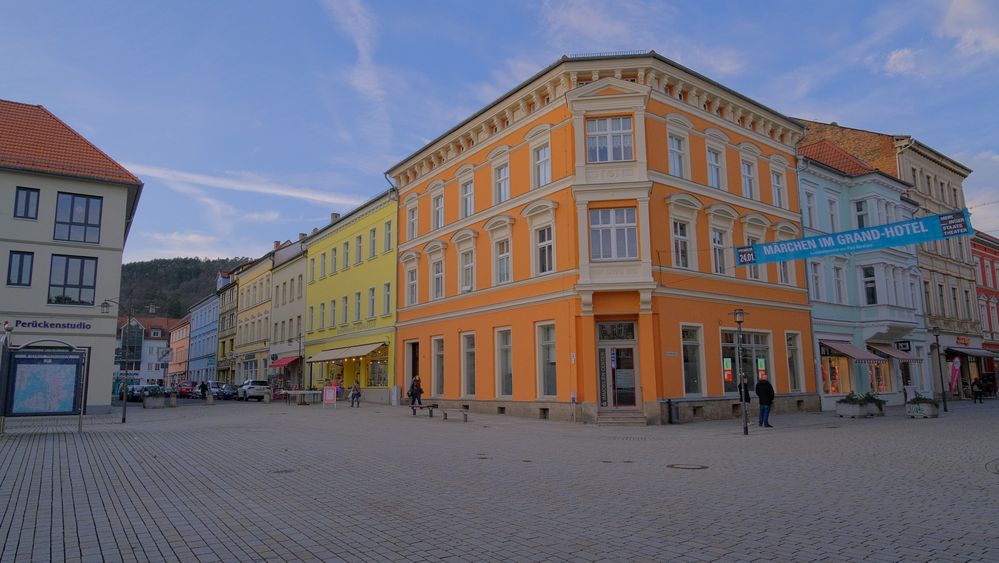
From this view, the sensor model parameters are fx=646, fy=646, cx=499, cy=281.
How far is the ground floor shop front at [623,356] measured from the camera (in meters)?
22.3

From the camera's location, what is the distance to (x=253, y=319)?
5919cm

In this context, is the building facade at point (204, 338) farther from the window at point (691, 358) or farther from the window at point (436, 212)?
the window at point (691, 358)

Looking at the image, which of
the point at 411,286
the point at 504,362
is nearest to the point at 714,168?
the point at 504,362

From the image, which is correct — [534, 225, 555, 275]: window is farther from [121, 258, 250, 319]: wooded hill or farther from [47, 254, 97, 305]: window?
[121, 258, 250, 319]: wooded hill

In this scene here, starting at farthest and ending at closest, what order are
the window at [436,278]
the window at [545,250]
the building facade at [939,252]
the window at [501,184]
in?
the building facade at [939,252], the window at [436,278], the window at [501,184], the window at [545,250]

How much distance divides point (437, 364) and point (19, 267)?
758 inches

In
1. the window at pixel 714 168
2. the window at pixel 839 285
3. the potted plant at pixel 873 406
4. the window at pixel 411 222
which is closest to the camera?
the potted plant at pixel 873 406

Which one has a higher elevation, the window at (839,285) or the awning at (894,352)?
the window at (839,285)

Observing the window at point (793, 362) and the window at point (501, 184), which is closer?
the window at point (501, 184)

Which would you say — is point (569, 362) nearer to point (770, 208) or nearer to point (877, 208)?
point (770, 208)

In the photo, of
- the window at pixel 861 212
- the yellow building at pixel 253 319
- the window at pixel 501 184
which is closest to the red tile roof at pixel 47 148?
the window at pixel 501 184

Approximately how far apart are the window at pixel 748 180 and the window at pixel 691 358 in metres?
7.71

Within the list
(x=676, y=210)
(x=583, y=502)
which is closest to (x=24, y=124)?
(x=676, y=210)

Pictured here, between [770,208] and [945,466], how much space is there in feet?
62.4
